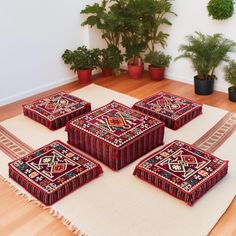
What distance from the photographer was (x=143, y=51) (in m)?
4.57

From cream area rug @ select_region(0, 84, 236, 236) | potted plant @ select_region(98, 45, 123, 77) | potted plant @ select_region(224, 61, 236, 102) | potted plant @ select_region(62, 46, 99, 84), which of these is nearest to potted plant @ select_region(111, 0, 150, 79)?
potted plant @ select_region(98, 45, 123, 77)

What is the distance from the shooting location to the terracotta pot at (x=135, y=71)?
448cm

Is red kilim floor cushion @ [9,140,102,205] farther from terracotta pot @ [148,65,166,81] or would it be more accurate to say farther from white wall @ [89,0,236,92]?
white wall @ [89,0,236,92]

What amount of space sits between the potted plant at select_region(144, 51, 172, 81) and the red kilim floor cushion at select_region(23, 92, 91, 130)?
1.29 metres

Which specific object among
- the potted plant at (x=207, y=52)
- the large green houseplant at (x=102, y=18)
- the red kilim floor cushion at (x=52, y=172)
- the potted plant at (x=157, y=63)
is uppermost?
the large green houseplant at (x=102, y=18)

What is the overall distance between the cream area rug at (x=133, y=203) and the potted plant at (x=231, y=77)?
32.2 inches

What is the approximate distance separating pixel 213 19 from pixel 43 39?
2.03 metres

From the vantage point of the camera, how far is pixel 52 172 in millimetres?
2445

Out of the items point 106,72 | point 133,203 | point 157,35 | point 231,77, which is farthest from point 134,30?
point 133,203

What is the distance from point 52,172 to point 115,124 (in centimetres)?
71

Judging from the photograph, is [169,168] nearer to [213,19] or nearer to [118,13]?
[213,19]

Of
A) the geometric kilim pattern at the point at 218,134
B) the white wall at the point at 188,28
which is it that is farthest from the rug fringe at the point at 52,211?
the white wall at the point at 188,28

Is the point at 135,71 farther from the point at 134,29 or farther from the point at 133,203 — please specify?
the point at 133,203

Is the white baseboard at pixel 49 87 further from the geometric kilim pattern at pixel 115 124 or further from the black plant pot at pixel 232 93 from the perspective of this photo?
the geometric kilim pattern at pixel 115 124
